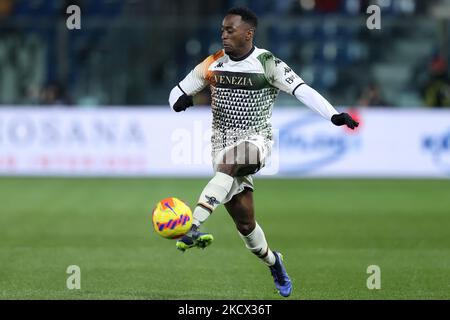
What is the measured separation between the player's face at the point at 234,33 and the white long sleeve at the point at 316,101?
2.08 ft

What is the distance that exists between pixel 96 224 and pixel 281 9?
42.8ft

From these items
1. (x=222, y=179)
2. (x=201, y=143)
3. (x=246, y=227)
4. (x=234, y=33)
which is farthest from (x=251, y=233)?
(x=201, y=143)

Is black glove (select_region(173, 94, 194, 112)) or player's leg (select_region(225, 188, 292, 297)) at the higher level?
black glove (select_region(173, 94, 194, 112))

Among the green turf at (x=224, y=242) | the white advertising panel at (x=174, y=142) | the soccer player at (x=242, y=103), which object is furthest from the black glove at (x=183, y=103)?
the white advertising panel at (x=174, y=142)

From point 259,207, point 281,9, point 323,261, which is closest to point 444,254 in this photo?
point 323,261

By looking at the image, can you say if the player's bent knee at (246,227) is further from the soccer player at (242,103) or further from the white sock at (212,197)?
the white sock at (212,197)

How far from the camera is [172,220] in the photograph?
28.3ft

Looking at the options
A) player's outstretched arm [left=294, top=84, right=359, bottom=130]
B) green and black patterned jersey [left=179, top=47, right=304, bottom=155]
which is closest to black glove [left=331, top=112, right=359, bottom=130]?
player's outstretched arm [left=294, top=84, right=359, bottom=130]

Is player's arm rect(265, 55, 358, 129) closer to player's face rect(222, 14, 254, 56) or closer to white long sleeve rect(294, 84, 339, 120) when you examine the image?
white long sleeve rect(294, 84, 339, 120)

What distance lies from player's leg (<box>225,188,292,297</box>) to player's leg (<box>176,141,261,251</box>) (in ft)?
0.91

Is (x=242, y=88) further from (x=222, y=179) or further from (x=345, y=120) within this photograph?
(x=345, y=120)

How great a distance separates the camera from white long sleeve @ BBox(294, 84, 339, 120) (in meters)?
9.09

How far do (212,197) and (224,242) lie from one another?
5066 mm
